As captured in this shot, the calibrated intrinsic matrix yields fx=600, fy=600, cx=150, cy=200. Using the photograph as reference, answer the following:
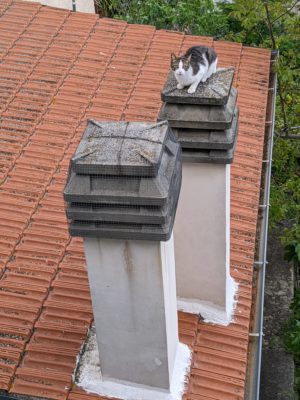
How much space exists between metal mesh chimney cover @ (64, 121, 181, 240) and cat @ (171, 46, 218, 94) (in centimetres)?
100

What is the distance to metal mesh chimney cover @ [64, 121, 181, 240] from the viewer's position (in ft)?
12.8

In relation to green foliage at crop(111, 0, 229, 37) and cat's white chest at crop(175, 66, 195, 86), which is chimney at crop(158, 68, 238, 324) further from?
green foliage at crop(111, 0, 229, 37)

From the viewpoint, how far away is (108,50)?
9477 mm

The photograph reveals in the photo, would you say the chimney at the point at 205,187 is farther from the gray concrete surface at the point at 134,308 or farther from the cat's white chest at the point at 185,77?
the gray concrete surface at the point at 134,308

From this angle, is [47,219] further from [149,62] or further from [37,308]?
[149,62]

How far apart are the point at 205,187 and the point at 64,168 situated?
253 centimetres

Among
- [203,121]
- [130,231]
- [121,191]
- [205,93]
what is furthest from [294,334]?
[121,191]

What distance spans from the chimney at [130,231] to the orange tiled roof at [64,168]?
705 mm

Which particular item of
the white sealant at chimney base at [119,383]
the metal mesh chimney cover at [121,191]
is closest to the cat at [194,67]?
the metal mesh chimney cover at [121,191]

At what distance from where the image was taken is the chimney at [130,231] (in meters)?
3.93

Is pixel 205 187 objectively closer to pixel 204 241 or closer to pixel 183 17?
pixel 204 241

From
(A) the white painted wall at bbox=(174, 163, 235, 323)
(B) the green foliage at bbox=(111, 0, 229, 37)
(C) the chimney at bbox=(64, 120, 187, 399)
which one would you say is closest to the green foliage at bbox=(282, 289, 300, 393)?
(A) the white painted wall at bbox=(174, 163, 235, 323)

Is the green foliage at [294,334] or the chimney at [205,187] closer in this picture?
the chimney at [205,187]

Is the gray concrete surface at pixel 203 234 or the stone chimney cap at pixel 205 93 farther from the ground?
the stone chimney cap at pixel 205 93
